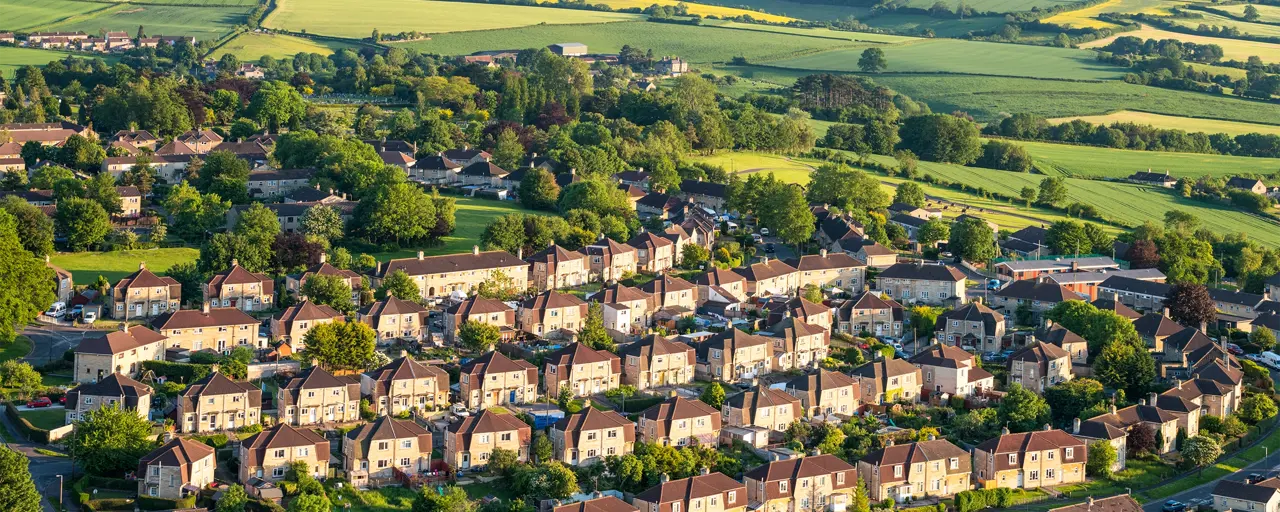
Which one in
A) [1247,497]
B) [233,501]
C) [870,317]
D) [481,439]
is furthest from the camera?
[870,317]

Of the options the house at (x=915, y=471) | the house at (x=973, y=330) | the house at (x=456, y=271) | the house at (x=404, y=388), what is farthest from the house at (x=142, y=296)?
the house at (x=973, y=330)

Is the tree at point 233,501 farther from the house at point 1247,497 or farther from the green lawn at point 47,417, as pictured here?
the house at point 1247,497

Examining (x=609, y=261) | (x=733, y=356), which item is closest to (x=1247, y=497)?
(x=733, y=356)

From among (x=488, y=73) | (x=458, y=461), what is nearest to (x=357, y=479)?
(x=458, y=461)

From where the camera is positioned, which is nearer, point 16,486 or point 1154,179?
point 16,486

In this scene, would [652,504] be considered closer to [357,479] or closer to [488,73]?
[357,479]

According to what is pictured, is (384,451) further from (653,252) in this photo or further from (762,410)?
(653,252)
